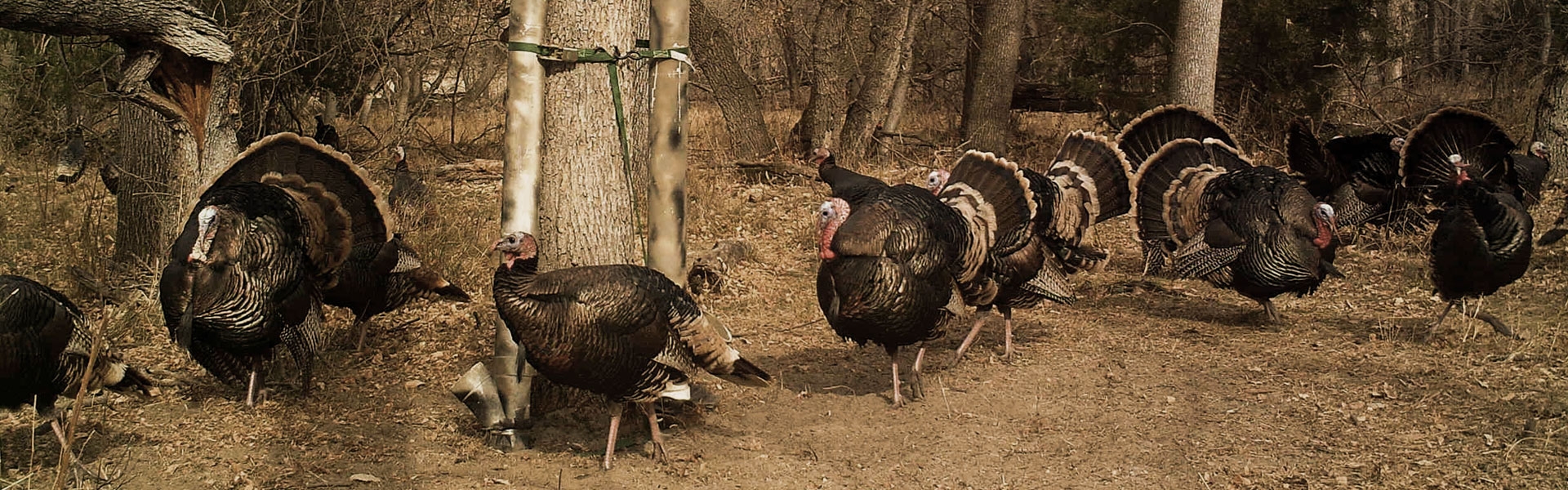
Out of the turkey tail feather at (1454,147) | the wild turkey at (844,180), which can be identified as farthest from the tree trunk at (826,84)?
the turkey tail feather at (1454,147)

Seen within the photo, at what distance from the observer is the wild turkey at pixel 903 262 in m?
5.34

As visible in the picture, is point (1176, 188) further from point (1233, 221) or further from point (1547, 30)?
point (1547, 30)

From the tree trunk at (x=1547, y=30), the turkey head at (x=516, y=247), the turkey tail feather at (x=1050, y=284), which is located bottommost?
the turkey tail feather at (x=1050, y=284)

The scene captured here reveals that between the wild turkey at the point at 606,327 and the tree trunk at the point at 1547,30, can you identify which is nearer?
the wild turkey at the point at 606,327

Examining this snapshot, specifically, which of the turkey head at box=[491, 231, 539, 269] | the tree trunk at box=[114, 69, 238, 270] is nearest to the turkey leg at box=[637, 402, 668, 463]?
the turkey head at box=[491, 231, 539, 269]

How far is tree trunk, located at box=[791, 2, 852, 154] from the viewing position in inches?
463

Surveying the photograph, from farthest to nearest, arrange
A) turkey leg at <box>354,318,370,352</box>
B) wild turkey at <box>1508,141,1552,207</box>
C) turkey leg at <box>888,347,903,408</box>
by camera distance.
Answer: wild turkey at <box>1508,141,1552,207</box> → turkey leg at <box>354,318,370,352</box> → turkey leg at <box>888,347,903,408</box>

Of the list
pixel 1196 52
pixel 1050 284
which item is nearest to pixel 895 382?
pixel 1050 284

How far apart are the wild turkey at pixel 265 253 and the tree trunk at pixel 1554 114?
8.80m

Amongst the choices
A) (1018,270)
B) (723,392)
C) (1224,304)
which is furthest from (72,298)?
(1224,304)

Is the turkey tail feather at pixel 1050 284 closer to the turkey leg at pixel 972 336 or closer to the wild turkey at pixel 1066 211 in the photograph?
the wild turkey at pixel 1066 211

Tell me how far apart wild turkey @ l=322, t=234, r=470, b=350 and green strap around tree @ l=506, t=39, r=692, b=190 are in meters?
1.61

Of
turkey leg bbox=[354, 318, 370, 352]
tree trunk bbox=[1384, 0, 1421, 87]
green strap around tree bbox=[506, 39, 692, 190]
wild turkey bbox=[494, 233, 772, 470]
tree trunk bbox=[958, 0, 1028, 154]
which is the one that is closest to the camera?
wild turkey bbox=[494, 233, 772, 470]

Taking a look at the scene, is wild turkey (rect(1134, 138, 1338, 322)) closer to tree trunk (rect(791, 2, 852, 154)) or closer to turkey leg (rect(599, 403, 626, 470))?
turkey leg (rect(599, 403, 626, 470))
